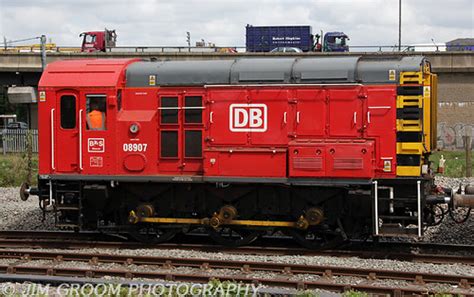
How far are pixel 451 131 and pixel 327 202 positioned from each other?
97.8ft

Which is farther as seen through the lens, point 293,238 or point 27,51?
point 27,51

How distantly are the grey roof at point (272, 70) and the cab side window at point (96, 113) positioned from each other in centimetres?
68

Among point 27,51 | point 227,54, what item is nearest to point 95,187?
point 227,54

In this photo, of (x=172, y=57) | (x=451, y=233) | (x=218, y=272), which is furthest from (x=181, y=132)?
(x=172, y=57)

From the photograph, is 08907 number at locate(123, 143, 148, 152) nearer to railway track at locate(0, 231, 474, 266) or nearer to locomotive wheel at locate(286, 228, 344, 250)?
railway track at locate(0, 231, 474, 266)

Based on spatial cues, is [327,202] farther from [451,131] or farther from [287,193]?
[451,131]

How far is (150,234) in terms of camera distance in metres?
13.4

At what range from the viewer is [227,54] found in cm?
4084

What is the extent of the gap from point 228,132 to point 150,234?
2806mm

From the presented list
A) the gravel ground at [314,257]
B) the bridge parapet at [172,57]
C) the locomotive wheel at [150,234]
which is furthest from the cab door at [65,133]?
the bridge parapet at [172,57]

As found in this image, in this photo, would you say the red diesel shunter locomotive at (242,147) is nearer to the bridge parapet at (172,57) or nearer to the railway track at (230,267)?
the railway track at (230,267)

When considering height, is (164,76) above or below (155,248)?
above

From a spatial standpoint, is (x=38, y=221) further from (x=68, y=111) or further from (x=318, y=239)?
(x=318, y=239)

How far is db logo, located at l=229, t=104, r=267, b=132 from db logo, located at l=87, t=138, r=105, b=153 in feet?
8.66
